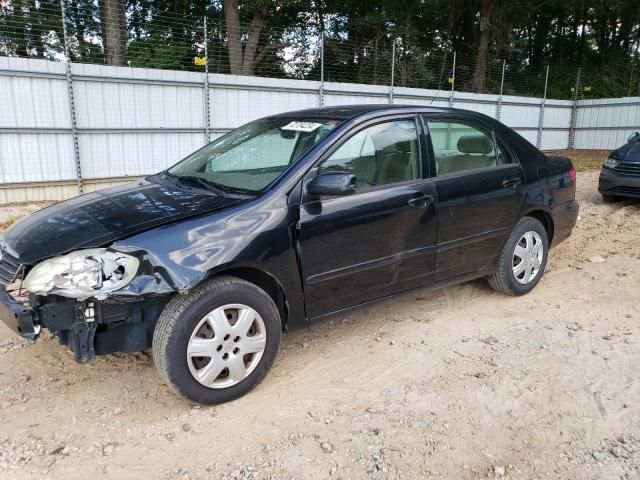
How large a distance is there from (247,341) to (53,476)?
Answer: 1117 millimetres

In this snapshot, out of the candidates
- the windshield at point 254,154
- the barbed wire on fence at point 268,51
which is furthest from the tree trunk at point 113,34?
the windshield at point 254,154

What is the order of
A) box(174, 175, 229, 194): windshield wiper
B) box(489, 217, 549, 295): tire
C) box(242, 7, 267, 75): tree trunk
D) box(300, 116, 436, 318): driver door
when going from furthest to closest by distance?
1. box(242, 7, 267, 75): tree trunk
2. box(489, 217, 549, 295): tire
3. box(174, 175, 229, 194): windshield wiper
4. box(300, 116, 436, 318): driver door

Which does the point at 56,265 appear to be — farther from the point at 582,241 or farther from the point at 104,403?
the point at 582,241

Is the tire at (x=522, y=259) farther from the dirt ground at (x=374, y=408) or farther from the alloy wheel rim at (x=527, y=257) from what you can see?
the dirt ground at (x=374, y=408)

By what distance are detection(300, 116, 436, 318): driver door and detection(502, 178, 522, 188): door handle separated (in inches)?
34.1

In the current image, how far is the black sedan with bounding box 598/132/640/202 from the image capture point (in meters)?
8.22

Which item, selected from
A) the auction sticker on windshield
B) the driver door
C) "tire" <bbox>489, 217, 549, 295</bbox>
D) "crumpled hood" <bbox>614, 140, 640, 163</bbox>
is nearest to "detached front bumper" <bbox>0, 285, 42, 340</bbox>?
the driver door

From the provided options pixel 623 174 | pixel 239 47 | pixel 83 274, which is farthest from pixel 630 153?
pixel 239 47

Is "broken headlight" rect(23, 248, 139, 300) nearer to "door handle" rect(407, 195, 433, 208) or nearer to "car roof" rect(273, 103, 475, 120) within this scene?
"car roof" rect(273, 103, 475, 120)

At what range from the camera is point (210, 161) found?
13.1 ft

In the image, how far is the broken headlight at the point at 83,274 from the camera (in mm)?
2650

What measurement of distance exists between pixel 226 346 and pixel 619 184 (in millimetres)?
7628

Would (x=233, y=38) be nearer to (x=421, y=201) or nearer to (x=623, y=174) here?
(x=623, y=174)

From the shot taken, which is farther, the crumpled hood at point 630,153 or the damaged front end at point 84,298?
the crumpled hood at point 630,153
